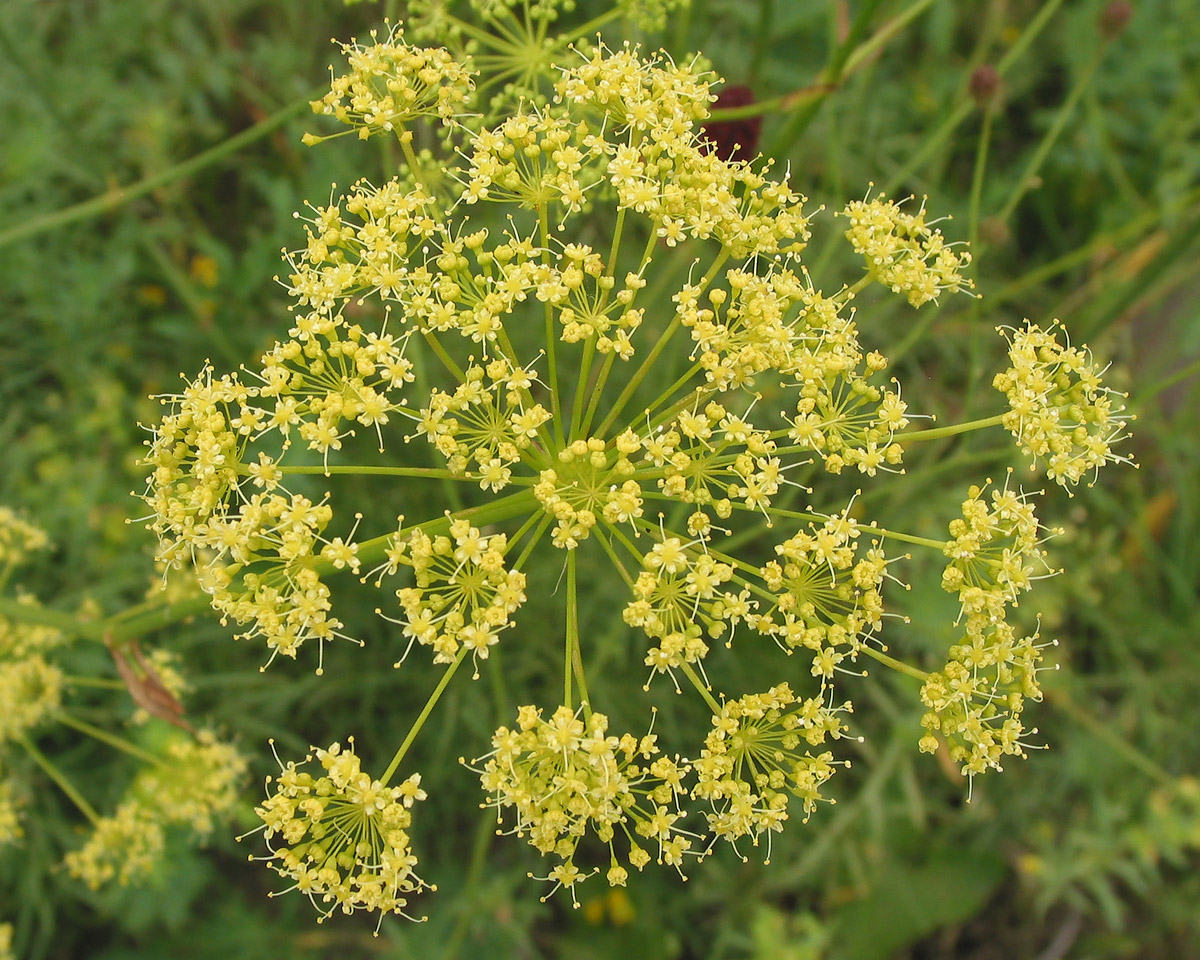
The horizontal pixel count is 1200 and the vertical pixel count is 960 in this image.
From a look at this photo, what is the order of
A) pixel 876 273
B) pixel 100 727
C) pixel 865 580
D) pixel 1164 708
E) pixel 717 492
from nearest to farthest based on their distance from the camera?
1. pixel 865 580
2. pixel 876 273
3. pixel 717 492
4. pixel 100 727
5. pixel 1164 708

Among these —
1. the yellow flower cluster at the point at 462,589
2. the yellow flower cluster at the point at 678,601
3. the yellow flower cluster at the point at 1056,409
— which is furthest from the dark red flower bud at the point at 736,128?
the yellow flower cluster at the point at 462,589

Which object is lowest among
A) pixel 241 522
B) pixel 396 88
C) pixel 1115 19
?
pixel 241 522

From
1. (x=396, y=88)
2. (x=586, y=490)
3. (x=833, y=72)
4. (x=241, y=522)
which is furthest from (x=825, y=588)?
(x=833, y=72)

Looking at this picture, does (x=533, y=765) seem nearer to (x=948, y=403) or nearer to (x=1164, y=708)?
(x=948, y=403)

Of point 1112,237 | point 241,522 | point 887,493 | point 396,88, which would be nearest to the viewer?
point 241,522

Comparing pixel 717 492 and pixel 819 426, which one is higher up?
pixel 819 426

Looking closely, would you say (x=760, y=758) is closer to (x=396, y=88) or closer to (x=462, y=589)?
(x=462, y=589)

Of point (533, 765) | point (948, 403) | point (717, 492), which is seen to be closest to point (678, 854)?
point (533, 765)
